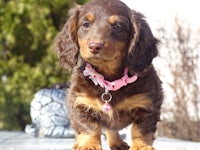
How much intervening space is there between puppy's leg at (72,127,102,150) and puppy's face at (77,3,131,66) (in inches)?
17.0

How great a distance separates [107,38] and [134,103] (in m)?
0.45

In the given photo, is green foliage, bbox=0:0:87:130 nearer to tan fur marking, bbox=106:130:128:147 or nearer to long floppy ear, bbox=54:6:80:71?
tan fur marking, bbox=106:130:128:147

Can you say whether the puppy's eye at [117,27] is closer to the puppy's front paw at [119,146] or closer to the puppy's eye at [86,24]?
the puppy's eye at [86,24]

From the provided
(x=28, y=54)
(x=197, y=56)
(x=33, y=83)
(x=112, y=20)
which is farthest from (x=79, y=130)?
(x=28, y=54)

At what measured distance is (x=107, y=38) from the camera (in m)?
3.85

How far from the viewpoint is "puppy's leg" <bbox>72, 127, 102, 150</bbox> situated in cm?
393

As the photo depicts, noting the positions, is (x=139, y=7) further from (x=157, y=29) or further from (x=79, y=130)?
(x=79, y=130)

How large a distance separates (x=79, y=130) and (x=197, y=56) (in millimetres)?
3152

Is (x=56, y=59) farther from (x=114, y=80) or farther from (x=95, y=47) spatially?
(x=95, y=47)

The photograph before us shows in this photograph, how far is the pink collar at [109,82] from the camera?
4027 millimetres

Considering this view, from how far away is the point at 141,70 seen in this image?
407cm

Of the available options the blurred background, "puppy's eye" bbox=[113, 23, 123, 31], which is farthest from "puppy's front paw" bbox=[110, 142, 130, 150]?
the blurred background

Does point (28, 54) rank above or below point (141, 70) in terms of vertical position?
below

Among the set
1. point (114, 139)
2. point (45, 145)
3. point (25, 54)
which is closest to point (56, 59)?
point (25, 54)
